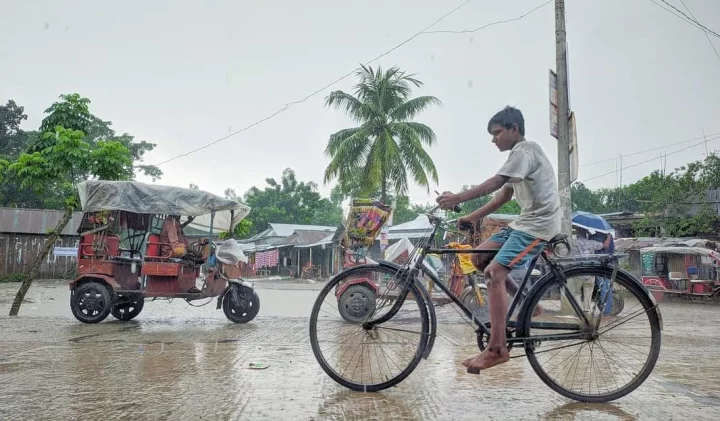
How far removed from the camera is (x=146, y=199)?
849 cm

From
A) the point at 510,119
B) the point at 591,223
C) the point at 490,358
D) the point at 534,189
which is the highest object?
the point at 510,119

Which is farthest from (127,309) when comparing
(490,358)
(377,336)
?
(490,358)

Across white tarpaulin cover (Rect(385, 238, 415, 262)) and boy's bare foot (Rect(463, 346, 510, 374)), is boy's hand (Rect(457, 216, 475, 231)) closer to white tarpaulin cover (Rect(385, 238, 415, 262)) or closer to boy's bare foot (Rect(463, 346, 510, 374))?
boy's bare foot (Rect(463, 346, 510, 374))

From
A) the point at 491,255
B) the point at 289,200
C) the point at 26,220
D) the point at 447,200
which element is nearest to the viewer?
the point at 447,200

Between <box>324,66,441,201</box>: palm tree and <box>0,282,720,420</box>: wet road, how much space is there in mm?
16844

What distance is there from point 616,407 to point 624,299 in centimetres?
68

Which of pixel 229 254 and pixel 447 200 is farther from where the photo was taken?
pixel 229 254

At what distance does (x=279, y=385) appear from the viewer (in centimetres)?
368

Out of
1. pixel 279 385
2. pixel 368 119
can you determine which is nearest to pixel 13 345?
pixel 279 385

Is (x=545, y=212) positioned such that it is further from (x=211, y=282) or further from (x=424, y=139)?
(x=424, y=139)

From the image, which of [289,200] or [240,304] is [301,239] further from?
[240,304]

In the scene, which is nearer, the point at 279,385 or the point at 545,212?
the point at 545,212

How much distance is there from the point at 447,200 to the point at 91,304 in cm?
691

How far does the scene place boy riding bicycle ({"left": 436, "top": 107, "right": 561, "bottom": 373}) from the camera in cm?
328
